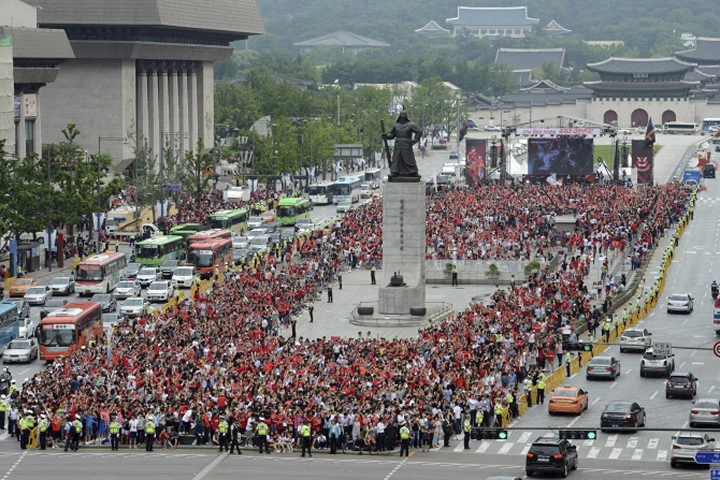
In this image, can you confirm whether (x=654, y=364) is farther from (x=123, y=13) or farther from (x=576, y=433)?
(x=123, y=13)

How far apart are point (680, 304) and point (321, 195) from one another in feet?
227

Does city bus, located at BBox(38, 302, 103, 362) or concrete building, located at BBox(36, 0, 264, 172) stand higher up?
concrete building, located at BBox(36, 0, 264, 172)

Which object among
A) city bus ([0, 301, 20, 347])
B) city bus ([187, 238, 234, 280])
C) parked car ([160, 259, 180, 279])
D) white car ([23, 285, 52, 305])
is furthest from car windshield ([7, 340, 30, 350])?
city bus ([187, 238, 234, 280])

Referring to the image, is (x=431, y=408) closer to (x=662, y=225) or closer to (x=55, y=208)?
(x=55, y=208)

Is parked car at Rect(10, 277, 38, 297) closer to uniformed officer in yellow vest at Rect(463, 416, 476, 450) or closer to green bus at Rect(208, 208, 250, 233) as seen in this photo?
green bus at Rect(208, 208, 250, 233)

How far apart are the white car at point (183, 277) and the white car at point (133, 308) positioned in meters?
11.9

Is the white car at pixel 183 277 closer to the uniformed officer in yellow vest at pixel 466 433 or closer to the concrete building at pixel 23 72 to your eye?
the concrete building at pixel 23 72

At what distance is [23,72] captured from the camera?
131 meters

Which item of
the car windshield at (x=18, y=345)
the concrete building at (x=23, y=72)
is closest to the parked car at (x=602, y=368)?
the car windshield at (x=18, y=345)

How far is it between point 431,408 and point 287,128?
122 meters

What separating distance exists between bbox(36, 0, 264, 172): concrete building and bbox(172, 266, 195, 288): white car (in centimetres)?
5178

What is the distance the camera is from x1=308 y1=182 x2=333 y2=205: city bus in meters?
156

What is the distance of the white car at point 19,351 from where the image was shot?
76438 mm

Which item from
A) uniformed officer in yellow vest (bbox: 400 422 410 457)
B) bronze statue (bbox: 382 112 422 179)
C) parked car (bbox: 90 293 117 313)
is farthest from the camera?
parked car (bbox: 90 293 117 313)
